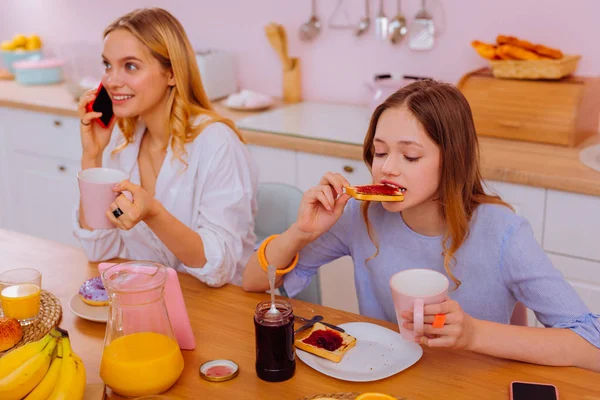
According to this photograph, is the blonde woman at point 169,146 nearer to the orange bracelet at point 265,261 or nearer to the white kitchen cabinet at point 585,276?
the orange bracelet at point 265,261

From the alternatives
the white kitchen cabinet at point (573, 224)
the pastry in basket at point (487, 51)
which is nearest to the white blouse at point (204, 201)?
the white kitchen cabinet at point (573, 224)

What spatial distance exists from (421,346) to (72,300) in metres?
0.72

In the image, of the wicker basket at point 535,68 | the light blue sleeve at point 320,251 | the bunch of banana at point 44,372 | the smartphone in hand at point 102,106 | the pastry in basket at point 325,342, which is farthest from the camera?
the wicker basket at point 535,68

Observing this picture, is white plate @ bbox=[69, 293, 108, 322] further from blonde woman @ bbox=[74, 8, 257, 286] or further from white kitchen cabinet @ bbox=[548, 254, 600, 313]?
white kitchen cabinet @ bbox=[548, 254, 600, 313]

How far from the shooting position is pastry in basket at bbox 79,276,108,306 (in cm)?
153

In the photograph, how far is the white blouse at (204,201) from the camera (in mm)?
1845

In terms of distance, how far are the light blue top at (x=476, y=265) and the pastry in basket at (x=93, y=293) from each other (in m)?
0.40

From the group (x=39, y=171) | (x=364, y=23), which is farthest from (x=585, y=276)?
(x=39, y=171)

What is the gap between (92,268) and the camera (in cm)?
175

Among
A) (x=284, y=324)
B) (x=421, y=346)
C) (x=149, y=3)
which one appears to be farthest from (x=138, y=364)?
(x=149, y=3)

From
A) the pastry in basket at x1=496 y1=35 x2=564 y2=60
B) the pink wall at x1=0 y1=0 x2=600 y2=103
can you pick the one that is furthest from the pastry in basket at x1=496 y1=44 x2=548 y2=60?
the pink wall at x1=0 y1=0 x2=600 y2=103

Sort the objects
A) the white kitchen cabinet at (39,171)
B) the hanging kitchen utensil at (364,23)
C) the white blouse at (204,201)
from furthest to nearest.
Answer: 1. the white kitchen cabinet at (39,171)
2. the hanging kitchen utensil at (364,23)
3. the white blouse at (204,201)

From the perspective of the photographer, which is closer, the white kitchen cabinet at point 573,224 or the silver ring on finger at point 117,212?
the silver ring on finger at point 117,212

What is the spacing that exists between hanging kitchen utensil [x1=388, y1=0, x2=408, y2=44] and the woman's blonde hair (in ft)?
3.94
